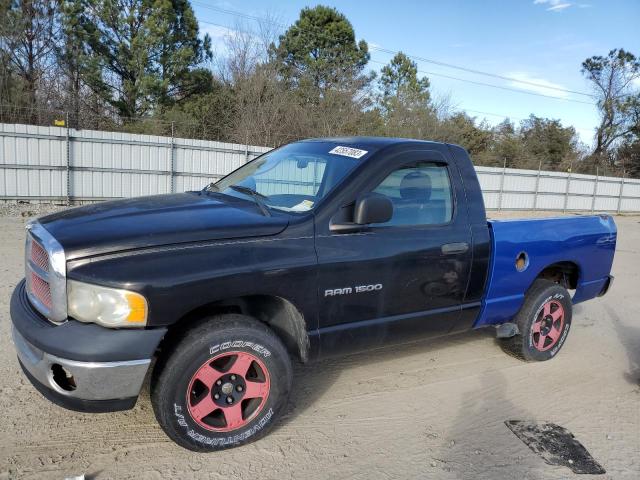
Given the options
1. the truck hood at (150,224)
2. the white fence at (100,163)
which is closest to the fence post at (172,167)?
the white fence at (100,163)

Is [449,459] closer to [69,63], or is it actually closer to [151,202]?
[151,202]

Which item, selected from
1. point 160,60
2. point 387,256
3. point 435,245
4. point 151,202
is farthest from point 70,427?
point 160,60

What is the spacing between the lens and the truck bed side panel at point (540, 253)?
4.05 meters


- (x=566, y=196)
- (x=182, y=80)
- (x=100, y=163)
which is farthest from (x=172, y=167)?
(x=566, y=196)

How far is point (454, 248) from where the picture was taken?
12.1ft

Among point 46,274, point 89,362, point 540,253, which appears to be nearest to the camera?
point 89,362

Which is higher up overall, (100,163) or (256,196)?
(100,163)

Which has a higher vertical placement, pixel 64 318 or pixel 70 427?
pixel 64 318

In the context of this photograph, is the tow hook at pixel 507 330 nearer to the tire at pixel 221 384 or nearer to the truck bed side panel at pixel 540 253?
the truck bed side panel at pixel 540 253

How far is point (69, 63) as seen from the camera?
2314 centimetres

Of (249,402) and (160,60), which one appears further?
(160,60)

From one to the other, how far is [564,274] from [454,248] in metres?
1.96

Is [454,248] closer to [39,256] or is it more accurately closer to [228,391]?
[228,391]

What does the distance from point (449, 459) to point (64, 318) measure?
2380mm
